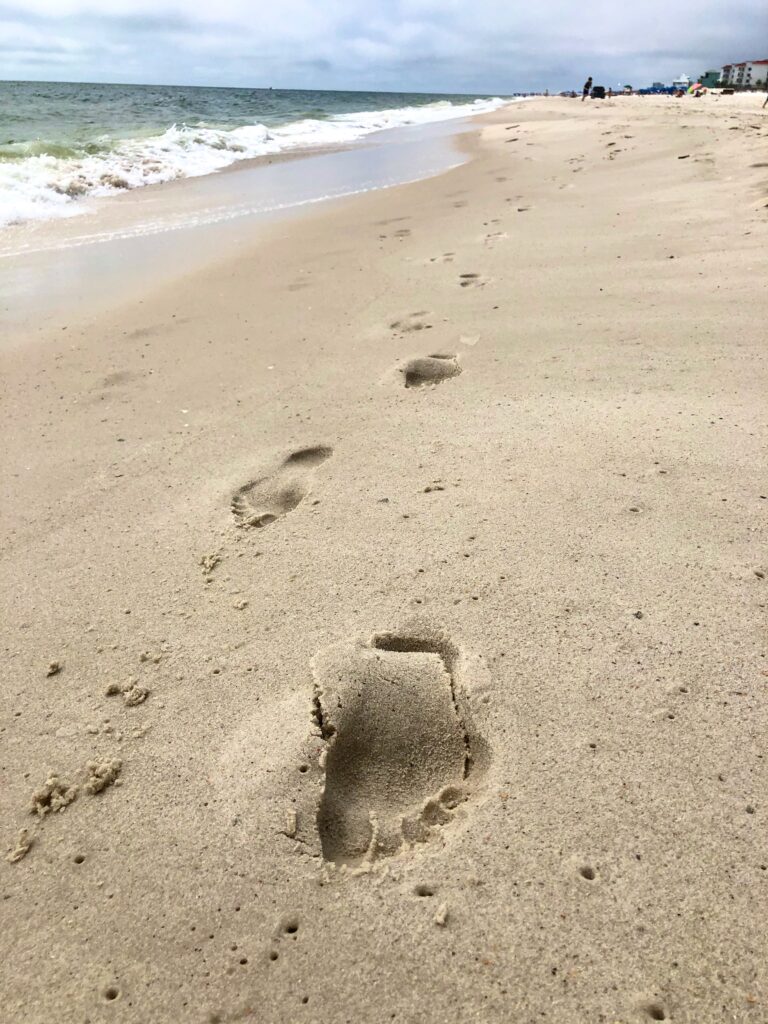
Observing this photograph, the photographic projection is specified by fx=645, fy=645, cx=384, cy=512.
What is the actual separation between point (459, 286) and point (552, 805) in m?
3.61

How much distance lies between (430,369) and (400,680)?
1975 millimetres

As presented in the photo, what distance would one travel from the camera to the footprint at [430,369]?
10.3ft

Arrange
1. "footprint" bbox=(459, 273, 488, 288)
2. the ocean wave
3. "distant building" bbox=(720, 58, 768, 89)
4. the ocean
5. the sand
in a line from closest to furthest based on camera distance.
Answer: the sand, "footprint" bbox=(459, 273, 488, 288), the ocean wave, the ocean, "distant building" bbox=(720, 58, 768, 89)

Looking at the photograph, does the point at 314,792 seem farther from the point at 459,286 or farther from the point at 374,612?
the point at 459,286

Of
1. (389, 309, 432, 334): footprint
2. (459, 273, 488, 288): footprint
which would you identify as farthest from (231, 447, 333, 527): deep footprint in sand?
(459, 273, 488, 288): footprint

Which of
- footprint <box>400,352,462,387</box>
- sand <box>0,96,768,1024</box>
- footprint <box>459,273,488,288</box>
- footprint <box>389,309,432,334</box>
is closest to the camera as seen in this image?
sand <box>0,96,768,1024</box>

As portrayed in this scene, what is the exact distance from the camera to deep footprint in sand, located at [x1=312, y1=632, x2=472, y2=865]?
135cm

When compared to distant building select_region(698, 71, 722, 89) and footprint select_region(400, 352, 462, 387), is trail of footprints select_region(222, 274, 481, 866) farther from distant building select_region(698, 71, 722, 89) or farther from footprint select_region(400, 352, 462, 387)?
distant building select_region(698, 71, 722, 89)

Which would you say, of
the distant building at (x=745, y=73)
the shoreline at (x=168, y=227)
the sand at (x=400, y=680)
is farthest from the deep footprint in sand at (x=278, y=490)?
the distant building at (x=745, y=73)

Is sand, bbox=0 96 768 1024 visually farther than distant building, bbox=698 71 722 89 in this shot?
No

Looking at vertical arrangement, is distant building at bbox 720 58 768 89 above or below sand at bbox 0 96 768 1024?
above

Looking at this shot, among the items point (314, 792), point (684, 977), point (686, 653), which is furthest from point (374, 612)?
point (684, 977)

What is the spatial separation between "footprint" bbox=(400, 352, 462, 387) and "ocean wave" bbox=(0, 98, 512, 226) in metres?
6.98

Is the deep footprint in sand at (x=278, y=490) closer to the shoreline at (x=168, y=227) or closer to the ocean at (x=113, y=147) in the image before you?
the shoreline at (x=168, y=227)
